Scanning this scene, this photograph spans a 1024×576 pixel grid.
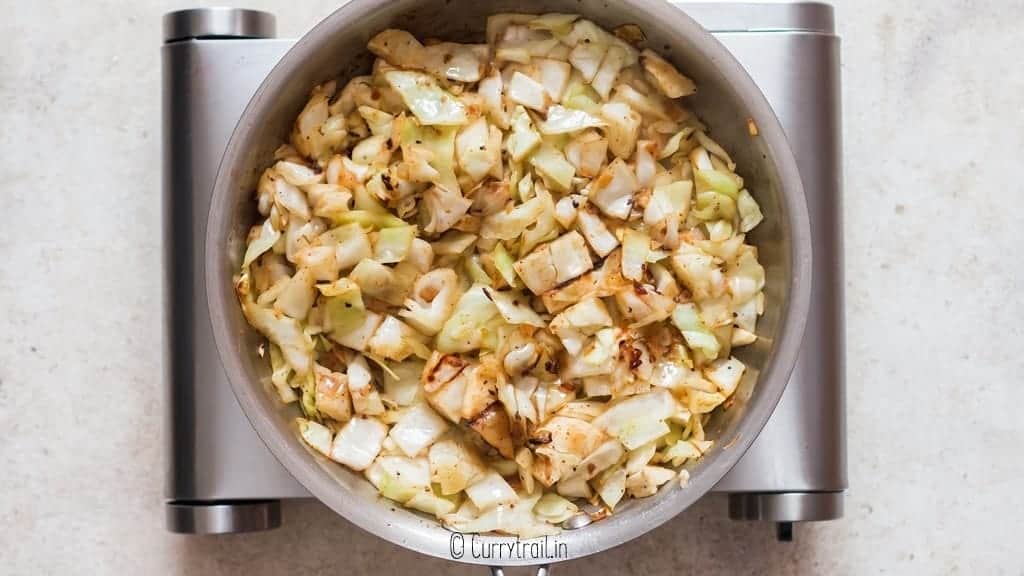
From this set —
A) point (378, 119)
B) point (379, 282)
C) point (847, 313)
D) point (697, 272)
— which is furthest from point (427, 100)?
point (847, 313)

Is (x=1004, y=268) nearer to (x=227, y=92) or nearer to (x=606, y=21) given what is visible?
(x=606, y=21)

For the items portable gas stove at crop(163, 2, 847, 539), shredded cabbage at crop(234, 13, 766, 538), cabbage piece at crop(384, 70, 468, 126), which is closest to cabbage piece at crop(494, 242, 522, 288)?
shredded cabbage at crop(234, 13, 766, 538)

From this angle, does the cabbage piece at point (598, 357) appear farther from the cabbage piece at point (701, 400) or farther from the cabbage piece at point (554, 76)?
the cabbage piece at point (554, 76)

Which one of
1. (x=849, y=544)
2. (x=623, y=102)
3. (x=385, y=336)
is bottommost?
(x=849, y=544)

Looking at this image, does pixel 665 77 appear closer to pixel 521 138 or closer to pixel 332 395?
pixel 521 138

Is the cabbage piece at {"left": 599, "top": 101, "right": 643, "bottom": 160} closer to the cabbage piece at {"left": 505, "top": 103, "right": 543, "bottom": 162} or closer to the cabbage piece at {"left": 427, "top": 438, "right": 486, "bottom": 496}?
the cabbage piece at {"left": 505, "top": 103, "right": 543, "bottom": 162}

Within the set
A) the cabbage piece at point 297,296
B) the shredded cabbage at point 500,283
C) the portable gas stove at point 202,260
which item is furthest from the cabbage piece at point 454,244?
the portable gas stove at point 202,260

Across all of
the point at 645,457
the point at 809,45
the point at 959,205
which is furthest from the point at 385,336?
the point at 959,205

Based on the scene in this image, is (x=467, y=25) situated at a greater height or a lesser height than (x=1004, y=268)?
greater
